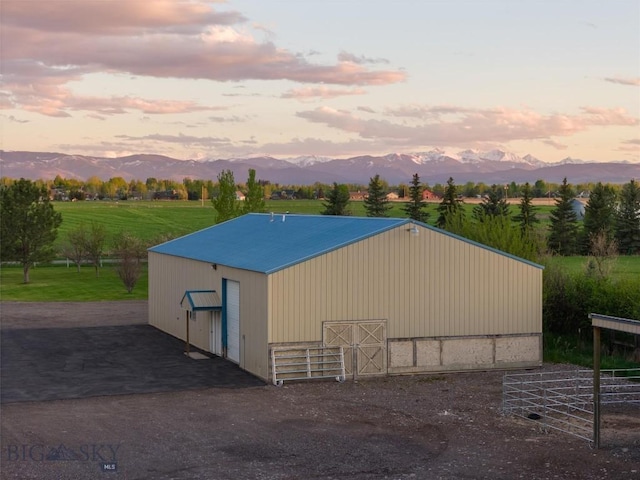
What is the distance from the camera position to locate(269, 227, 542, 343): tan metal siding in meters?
26.7

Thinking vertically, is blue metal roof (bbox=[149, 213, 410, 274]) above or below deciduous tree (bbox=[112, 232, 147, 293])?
above

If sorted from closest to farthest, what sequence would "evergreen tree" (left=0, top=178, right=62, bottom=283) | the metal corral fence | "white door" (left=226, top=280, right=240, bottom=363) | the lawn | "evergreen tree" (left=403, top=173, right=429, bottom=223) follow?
the metal corral fence → "white door" (left=226, top=280, right=240, bottom=363) → the lawn → "evergreen tree" (left=0, top=178, right=62, bottom=283) → "evergreen tree" (left=403, top=173, right=429, bottom=223)

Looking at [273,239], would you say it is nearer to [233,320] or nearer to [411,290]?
[233,320]

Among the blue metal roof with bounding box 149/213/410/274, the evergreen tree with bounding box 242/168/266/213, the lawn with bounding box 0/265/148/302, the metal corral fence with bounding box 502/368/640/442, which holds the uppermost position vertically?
the evergreen tree with bounding box 242/168/266/213

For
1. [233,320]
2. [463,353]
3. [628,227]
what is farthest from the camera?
[628,227]

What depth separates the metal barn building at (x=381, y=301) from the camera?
26781mm

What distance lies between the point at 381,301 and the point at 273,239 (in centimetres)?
681

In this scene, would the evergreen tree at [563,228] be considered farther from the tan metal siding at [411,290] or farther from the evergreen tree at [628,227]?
the tan metal siding at [411,290]

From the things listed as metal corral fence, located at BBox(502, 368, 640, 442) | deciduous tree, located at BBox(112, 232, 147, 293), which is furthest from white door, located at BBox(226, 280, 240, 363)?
deciduous tree, located at BBox(112, 232, 147, 293)

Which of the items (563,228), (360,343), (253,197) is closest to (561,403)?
(360,343)

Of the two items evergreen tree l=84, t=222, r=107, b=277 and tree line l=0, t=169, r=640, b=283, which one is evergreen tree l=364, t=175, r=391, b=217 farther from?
evergreen tree l=84, t=222, r=107, b=277

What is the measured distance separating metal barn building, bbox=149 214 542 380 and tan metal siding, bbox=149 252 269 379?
3.7 inches

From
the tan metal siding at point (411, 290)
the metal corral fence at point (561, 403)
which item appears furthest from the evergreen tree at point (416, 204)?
the metal corral fence at point (561, 403)

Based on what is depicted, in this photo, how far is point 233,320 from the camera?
97.9 ft
